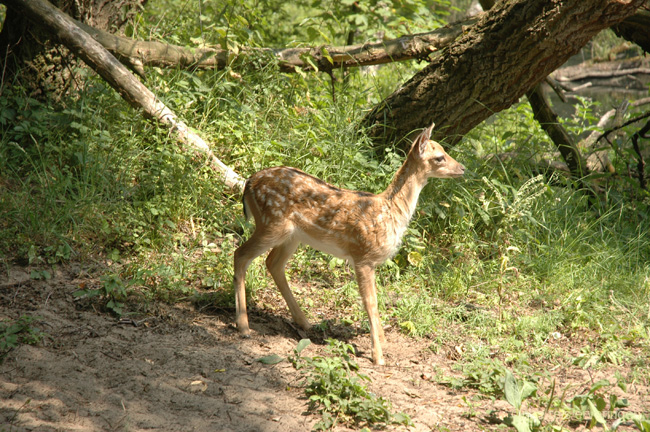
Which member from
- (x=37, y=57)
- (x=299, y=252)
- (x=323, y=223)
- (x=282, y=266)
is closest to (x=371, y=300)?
(x=323, y=223)

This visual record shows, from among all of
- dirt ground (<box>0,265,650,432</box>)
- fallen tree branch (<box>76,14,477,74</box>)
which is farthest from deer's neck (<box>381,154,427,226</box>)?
fallen tree branch (<box>76,14,477,74</box>)

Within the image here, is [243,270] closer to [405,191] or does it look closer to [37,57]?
[405,191]

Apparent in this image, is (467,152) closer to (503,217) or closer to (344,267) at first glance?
(503,217)

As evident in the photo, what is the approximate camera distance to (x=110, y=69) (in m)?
5.82

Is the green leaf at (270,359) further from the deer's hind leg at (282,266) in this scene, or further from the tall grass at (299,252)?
the tall grass at (299,252)

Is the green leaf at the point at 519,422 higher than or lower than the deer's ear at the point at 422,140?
lower

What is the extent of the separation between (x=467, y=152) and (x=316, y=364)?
3686 mm

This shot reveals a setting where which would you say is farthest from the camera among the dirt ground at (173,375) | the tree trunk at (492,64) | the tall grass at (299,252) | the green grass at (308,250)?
the tree trunk at (492,64)

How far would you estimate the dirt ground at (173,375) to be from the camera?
3.44 meters

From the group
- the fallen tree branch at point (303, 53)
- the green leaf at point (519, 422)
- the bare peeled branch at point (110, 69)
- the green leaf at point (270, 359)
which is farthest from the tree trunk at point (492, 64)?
the green leaf at point (519, 422)

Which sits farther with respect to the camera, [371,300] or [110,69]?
[110,69]

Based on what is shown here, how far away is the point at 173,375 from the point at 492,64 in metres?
4.10

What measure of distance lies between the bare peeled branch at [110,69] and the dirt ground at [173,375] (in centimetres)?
170

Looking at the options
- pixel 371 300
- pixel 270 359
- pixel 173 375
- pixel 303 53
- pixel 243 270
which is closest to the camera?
pixel 173 375
